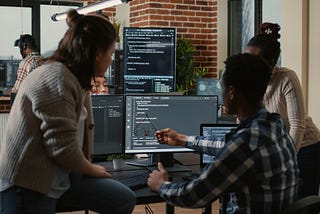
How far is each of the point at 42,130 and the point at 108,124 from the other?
1.06 metres

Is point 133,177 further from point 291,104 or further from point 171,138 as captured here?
point 291,104

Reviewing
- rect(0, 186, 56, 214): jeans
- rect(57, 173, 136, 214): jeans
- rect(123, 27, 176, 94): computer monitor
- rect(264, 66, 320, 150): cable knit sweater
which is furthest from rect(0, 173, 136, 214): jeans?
rect(123, 27, 176, 94): computer monitor

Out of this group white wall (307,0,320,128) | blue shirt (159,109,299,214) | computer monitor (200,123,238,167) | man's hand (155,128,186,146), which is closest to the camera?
blue shirt (159,109,299,214)

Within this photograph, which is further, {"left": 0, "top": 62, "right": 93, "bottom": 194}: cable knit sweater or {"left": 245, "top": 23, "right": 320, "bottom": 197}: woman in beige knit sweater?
{"left": 245, "top": 23, "right": 320, "bottom": 197}: woman in beige knit sweater

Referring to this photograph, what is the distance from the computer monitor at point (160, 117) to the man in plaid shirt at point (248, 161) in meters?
1.17

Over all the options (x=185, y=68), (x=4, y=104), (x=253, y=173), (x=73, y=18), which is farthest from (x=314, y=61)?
(x=4, y=104)

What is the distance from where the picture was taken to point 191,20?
7.76 m

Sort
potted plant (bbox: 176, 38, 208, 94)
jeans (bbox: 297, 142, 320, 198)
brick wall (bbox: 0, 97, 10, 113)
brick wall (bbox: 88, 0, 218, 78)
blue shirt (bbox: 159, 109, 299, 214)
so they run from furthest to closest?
brick wall (bbox: 88, 0, 218, 78)
potted plant (bbox: 176, 38, 208, 94)
brick wall (bbox: 0, 97, 10, 113)
jeans (bbox: 297, 142, 320, 198)
blue shirt (bbox: 159, 109, 299, 214)

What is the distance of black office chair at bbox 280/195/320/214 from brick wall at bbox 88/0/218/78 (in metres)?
5.71

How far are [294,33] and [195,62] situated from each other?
9.99 feet

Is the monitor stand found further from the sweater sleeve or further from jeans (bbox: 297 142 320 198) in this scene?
the sweater sleeve

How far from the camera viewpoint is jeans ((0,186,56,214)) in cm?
203

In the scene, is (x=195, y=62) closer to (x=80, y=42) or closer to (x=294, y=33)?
(x=294, y=33)

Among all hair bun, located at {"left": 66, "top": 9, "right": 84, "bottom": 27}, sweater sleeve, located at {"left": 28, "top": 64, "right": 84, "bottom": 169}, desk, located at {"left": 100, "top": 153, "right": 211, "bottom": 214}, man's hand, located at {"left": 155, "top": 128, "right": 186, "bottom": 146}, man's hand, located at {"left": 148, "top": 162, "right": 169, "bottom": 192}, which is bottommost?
desk, located at {"left": 100, "top": 153, "right": 211, "bottom": 214}
